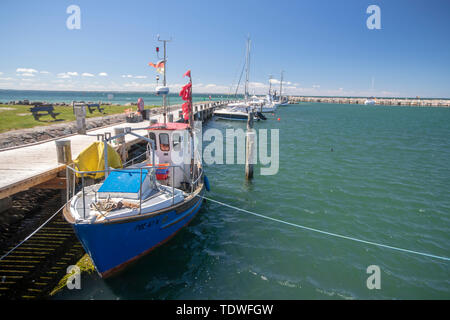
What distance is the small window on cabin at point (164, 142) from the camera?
1096 cm

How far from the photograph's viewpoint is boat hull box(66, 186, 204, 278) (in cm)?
673

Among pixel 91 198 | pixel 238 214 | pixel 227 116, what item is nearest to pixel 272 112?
pixel 227 116

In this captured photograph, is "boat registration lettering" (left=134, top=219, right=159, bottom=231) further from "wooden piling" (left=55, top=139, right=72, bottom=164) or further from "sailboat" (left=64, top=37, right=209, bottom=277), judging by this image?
"wooden piling" (left=55, top=139, right=72, bottom=164)

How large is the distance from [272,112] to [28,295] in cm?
6745

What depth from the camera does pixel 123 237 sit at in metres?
7.31

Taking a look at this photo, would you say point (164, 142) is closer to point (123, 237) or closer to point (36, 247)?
point (123, 237)

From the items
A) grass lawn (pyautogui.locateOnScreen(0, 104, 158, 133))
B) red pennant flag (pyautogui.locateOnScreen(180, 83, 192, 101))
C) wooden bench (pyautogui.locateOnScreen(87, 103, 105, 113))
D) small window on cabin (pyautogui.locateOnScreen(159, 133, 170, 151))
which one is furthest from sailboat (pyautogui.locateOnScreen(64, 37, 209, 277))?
wooden bench (pyautogui.locateOnScreen(87, 103, 105, 113))

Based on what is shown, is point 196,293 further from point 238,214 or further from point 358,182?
point 358,182

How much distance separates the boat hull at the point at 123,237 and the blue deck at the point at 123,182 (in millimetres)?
1151

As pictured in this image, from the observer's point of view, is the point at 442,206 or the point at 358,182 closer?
the point at 442,206

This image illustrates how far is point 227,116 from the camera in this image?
1961 inches

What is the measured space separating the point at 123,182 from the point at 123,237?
1.79m

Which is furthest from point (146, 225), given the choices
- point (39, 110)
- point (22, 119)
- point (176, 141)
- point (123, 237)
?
point (39, 110)

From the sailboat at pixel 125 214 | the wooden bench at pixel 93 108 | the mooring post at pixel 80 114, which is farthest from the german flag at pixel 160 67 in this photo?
the wooden bench at pixel 93 108
